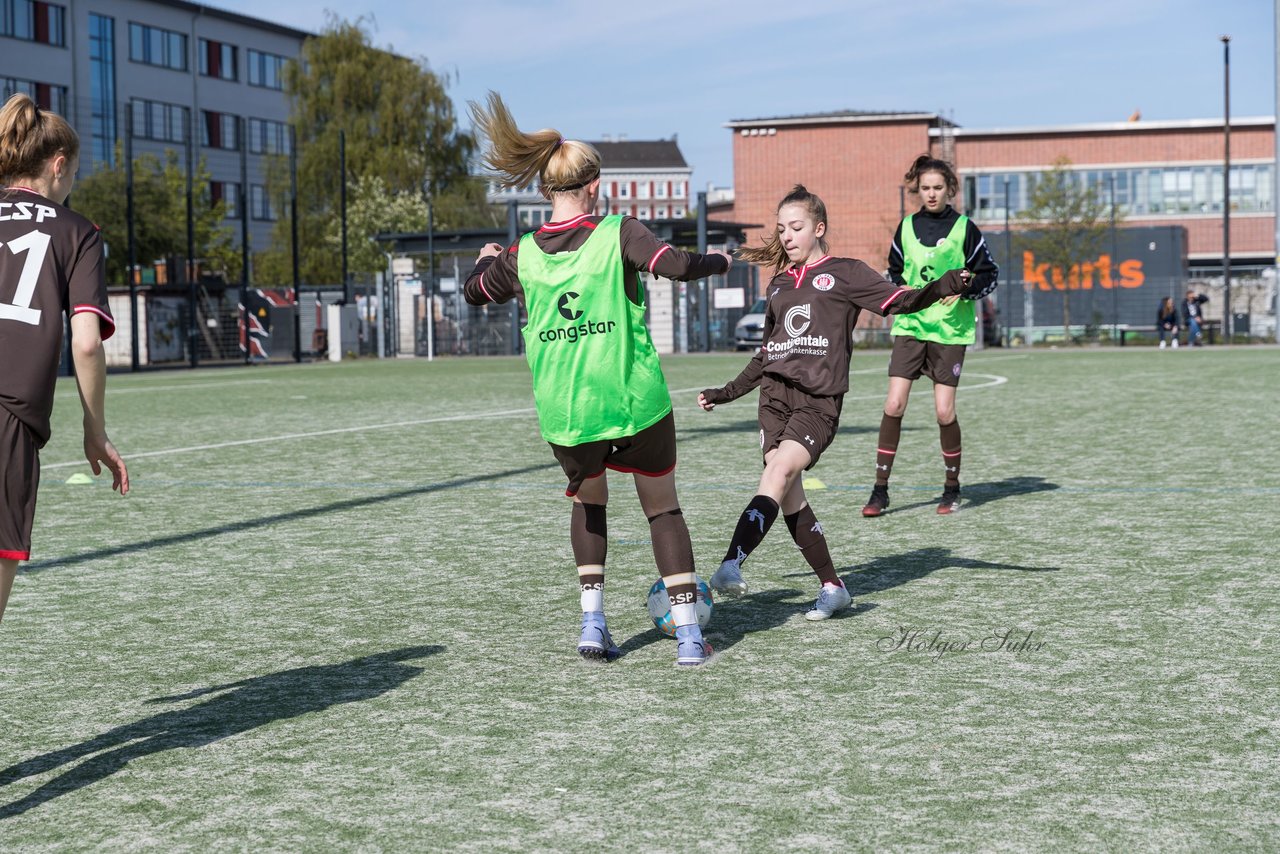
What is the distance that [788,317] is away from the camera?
233 inches

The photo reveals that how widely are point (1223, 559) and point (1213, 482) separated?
2.98m

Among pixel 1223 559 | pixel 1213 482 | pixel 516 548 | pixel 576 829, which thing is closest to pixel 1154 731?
pixel 576 829

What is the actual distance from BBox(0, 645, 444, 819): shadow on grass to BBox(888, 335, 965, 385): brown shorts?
Answer: 14.4ft

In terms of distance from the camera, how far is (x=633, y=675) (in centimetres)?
494

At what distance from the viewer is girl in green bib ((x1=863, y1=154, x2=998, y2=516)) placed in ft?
28.8

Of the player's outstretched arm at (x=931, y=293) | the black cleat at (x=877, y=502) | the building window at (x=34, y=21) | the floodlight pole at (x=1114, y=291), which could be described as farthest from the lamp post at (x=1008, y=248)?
the player's outstretched arm at (x=931, y=293)

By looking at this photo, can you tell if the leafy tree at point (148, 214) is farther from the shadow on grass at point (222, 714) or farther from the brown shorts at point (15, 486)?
the brown shorts at point (15, 486)

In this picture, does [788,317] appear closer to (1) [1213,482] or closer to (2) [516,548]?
(2) [516,548]

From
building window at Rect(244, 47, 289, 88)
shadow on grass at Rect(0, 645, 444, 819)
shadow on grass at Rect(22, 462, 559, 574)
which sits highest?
building window at Rect(244, 47, 289, 88)

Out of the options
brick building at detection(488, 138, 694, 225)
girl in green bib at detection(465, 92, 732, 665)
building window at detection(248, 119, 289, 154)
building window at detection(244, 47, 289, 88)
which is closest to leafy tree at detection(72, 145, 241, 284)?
building window at detection(248, 119, 289, 154)

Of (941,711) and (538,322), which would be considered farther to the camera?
(538,322)

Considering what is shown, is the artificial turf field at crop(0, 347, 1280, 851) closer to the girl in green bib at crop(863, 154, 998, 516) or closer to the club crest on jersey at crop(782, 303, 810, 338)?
the girl in green bib at crop(863, 154, 998, 516)

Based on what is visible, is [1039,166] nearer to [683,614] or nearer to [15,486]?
[683,614]

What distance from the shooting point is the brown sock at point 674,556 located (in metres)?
5.09
